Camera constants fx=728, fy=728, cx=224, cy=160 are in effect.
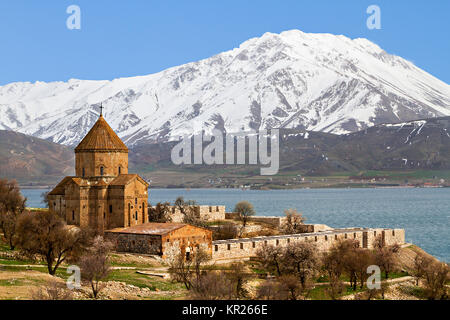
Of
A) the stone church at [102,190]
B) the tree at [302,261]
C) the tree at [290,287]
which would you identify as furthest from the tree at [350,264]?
the stone church at [102,190]

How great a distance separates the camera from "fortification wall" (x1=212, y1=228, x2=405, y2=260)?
57.1m

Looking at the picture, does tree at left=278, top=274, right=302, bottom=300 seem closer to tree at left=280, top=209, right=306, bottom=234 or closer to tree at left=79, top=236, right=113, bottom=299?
tree at left=79, top=236, right=113, bottom=299

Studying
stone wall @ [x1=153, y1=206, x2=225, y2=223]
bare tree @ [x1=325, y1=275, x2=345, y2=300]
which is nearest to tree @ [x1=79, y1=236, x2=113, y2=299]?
bare tree @ [x1=325, y1=275, x2=345, y2=300]

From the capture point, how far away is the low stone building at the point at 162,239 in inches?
2135

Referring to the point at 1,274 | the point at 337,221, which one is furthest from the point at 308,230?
the point at 337,221

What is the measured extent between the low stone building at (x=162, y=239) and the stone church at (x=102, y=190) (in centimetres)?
414

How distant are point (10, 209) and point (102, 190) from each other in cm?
1105

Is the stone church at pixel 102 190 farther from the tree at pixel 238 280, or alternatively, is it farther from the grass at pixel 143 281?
the tree at pixel 238 280

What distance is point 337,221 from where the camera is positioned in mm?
126312

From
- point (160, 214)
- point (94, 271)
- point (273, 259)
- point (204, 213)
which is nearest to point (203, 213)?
point (204, 213)

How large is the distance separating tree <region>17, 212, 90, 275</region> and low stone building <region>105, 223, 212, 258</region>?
6441mm

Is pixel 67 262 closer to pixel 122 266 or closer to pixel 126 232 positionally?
pixel 122 266

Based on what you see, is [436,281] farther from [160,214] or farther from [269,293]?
[160,214]

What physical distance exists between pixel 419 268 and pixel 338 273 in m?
7.17
